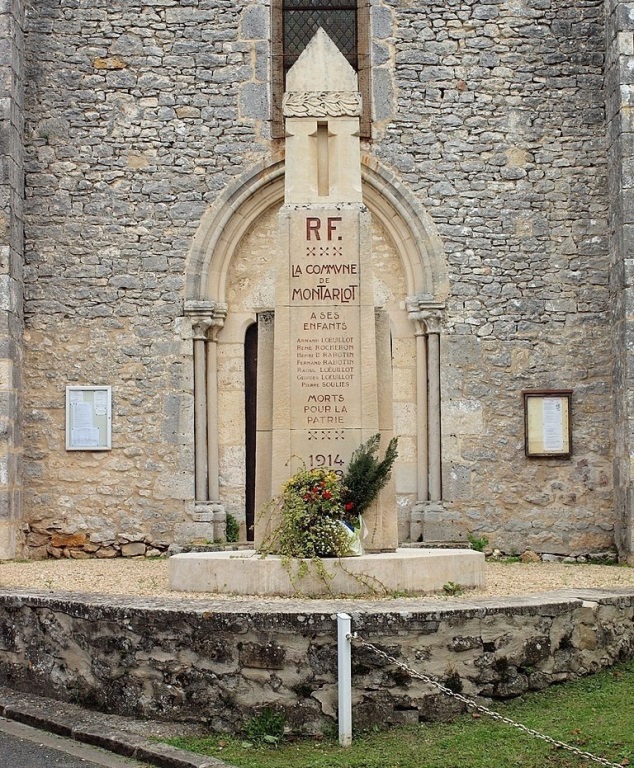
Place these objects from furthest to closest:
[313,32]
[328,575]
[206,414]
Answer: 1. [313,32]
2. [206,414]
3. [328,575]

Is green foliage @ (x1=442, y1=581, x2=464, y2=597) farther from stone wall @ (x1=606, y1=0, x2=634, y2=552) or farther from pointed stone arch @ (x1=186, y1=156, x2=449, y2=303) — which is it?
pointed stone arch @ (x1=186, y1=156, x2=449, y2=303)

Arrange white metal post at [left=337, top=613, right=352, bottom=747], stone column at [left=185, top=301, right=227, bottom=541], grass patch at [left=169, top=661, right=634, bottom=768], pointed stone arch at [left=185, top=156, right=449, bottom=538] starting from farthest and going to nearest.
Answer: pointed stone arch at [left=185, top=156, right=449, bottom=538]
stone column at [left=185, top=301, right=227, bottom=541]
white metal post at [left=337, top=613, right=352, bottom=747]
grass patch at [left=169, top=661, right=634, bottom=768]

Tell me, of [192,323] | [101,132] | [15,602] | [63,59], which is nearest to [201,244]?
[192,323]

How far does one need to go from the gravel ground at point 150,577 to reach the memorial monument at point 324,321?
385 millimetres

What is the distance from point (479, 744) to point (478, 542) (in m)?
6.14

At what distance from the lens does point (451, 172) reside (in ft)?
39.3

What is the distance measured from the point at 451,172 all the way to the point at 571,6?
2.15 metres

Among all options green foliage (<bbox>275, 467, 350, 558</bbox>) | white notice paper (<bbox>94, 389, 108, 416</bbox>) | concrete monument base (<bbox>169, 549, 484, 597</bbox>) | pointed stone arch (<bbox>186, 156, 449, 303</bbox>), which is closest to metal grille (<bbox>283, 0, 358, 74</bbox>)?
pointed stone arch (<bbox>186, 156, 449, 303</bbox>)

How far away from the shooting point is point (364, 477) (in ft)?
24.4

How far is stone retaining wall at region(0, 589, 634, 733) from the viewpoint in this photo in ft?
19.0

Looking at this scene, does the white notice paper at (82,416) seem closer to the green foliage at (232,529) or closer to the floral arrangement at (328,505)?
the green foliage at (232,529)

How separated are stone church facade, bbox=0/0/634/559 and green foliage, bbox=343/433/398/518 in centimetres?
412

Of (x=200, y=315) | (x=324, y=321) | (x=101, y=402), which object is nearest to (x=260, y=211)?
(x=200, y=315)

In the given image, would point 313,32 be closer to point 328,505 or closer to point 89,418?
point 89,418
